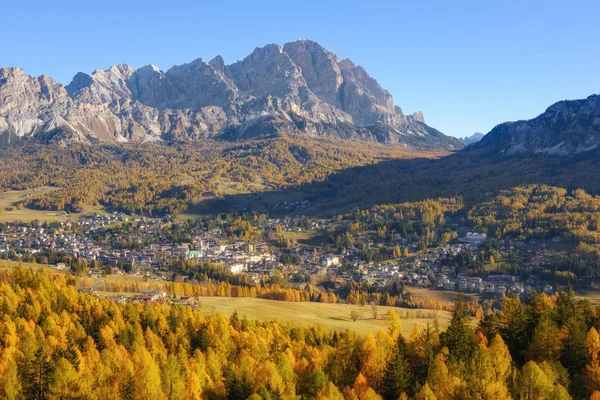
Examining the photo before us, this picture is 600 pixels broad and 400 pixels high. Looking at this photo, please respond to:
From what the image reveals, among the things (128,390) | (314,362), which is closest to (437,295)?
(314,362)

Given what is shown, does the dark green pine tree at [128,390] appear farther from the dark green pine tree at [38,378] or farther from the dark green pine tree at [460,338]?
the dark green pine tree at [460,338]

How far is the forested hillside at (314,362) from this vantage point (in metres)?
56.4

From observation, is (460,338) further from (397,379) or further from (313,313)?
(313,313)

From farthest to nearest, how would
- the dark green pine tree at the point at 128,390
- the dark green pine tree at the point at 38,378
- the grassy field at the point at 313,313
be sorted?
1. the grassy field at the point at 313,313
2. the dark green pine tree at the point at 38,378
3. the dark green pine tree at the point at 128,390

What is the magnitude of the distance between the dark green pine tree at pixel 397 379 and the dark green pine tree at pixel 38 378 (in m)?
38.5

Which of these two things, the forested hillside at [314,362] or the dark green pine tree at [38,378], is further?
the dark green pine tree at [38,378]

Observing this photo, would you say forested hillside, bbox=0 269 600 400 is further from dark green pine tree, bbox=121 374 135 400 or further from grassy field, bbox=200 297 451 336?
grassy field, bbox=200 297 451 336

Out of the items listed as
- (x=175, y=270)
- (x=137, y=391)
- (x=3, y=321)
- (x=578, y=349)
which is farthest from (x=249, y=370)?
(x=175, y=270)

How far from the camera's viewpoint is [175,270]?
194875mm

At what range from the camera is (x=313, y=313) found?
13088 cm

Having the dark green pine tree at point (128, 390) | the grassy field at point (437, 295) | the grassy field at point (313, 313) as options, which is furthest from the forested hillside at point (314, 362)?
the grassy field at point (437, 295)

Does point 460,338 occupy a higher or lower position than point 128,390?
higher

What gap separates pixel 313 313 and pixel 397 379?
7234 centimetres

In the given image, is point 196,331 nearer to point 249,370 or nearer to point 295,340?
point 295,340
